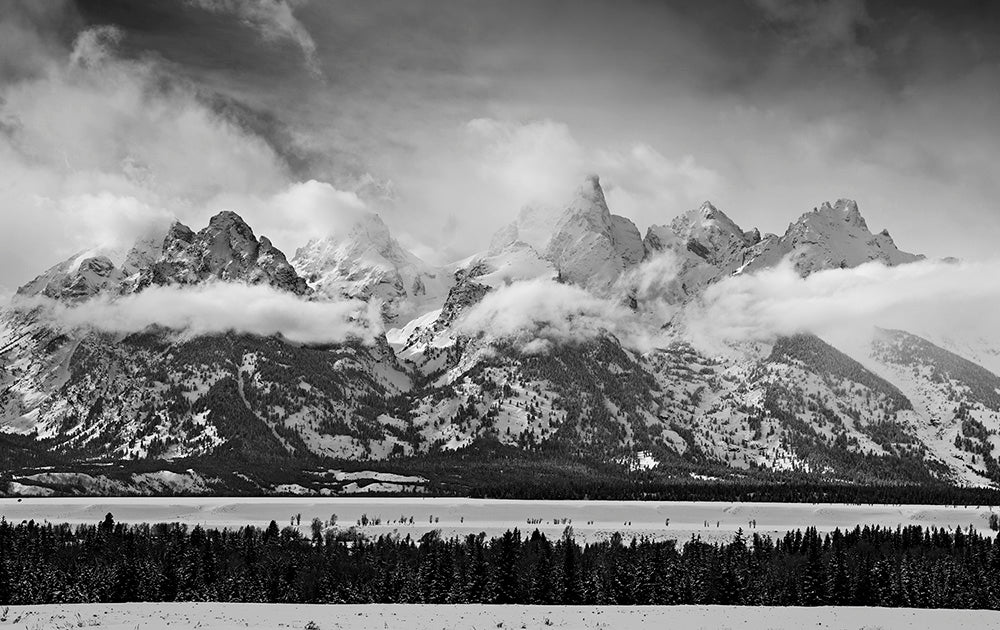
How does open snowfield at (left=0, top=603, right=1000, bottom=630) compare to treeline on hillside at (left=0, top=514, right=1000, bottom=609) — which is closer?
open snowfield at (left=0, top=603, right=1000, bottom=630)

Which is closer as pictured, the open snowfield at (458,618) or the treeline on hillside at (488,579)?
the open snowfield at (458,618)

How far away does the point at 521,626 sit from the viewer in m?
80.3

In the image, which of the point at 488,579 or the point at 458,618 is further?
the point at 488,579

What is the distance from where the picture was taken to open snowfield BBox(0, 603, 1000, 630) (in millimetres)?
76688

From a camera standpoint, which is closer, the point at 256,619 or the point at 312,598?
the point at 256,619

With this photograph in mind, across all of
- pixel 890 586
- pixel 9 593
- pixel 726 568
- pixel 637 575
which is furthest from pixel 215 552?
pixel 890 586

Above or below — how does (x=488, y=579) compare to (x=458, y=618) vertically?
below

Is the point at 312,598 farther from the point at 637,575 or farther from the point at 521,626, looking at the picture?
the point at 521,626

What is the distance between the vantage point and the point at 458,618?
86.4 metres

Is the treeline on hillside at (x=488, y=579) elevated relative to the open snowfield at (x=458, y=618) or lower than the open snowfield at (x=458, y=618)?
lower

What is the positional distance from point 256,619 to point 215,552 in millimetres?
115229

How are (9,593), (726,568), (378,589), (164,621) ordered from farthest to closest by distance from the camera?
(726,568), (378,589), (9,593), (164,621)

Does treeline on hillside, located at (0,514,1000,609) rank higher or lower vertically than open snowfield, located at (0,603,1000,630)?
lower

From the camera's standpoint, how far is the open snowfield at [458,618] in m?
76.7
